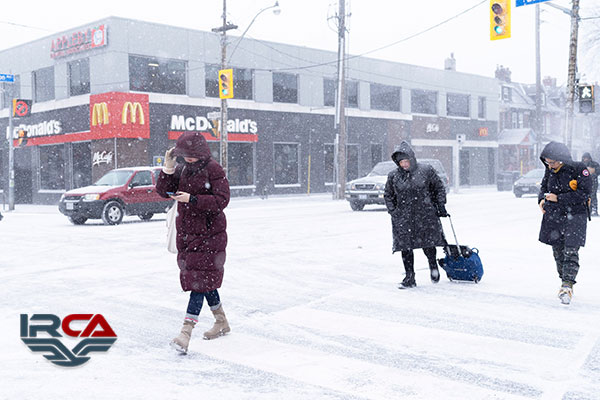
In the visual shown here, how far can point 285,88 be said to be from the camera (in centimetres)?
3531

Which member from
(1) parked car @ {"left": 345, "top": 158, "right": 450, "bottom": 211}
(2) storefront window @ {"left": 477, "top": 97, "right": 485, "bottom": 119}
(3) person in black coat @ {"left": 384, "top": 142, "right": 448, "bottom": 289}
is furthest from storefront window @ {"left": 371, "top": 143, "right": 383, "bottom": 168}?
(3) person in black coat @ {"left": 384, "top": 142, "right": 448, "bottom": 289}

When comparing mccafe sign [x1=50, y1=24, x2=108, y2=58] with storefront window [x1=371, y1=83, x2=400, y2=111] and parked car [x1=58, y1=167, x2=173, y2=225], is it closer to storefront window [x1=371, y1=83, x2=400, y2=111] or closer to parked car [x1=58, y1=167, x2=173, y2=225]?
parked car [x1=58, y1=167, x2=173, y2=225]

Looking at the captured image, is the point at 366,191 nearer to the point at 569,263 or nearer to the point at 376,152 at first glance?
the point at 569,263

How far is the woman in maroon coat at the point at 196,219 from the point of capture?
16.4 ft

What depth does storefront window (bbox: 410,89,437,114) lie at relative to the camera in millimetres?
44091

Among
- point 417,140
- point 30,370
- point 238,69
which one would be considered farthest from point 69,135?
point 30,370

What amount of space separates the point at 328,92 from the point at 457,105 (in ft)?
48.8

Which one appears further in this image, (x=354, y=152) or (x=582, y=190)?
(x=354, y=152)

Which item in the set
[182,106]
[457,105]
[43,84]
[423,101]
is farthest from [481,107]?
[43,84]

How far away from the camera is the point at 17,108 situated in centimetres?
2620

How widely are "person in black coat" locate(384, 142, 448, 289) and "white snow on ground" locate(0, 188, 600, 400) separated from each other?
0.57 metres

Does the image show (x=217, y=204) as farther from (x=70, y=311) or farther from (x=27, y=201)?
(x=27, y=201)

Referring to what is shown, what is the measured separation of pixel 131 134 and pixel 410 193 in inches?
883

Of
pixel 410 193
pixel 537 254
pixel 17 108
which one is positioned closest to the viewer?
pixel 410 193
